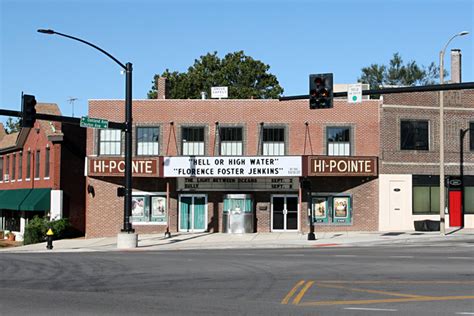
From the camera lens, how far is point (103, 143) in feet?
127

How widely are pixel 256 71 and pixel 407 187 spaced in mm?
37743

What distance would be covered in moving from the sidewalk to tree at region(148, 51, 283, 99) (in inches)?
1373

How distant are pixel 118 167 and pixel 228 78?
3731 centimetres

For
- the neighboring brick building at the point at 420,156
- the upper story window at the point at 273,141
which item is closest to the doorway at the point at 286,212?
the upper story window at the point at 273,141

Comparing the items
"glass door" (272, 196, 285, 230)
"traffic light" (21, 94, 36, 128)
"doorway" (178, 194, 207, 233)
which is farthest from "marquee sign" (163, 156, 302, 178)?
"traffic light" (21, 94, 36, 128)

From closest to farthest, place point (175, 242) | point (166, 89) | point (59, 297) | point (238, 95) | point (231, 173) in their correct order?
point (59, 297) → point (175, 242) → point (231, 173) → point (166, 89) → point (238, 95)

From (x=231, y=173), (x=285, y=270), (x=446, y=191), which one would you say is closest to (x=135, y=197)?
(x=231, y=173)

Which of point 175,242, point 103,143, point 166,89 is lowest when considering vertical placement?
point 175,242

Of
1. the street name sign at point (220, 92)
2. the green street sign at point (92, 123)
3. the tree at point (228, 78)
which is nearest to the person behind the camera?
the green street sign at point (92, 123)

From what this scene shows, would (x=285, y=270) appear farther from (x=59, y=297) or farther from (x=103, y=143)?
(x=103, y=143)

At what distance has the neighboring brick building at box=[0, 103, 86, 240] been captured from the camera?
137ft

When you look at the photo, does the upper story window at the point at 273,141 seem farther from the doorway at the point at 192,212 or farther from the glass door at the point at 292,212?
the doorway at the point at 192,212

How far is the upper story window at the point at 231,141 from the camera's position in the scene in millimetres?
38281

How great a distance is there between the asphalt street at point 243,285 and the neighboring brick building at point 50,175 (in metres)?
19.6
